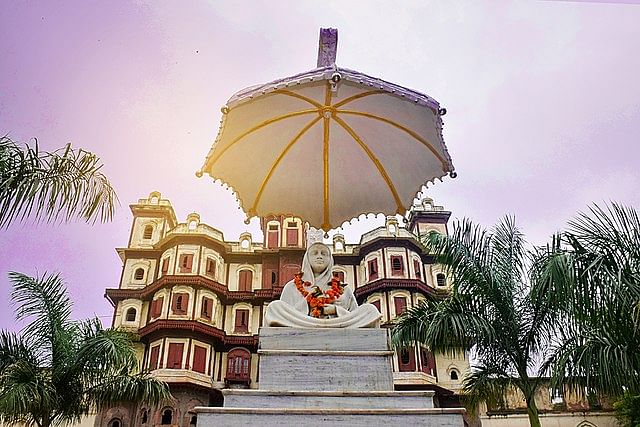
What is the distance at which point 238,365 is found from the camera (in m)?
24.3

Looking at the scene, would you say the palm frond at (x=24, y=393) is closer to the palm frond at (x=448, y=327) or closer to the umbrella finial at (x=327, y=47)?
the palm frond at (x=448, y=327)

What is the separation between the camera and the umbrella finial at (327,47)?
5.61 metres

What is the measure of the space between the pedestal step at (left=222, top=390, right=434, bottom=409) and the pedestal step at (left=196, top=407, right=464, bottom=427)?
0.63 feet

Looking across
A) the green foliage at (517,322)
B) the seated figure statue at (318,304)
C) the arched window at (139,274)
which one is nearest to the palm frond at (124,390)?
the green foliage at (517,322)

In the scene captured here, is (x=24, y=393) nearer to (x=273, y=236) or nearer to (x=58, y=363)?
(x=58, y=363)

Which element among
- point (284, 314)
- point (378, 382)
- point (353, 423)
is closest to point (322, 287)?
point (284, 314)

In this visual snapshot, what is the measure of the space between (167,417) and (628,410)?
52.9 ft

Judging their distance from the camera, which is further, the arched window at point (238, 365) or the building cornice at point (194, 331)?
the arched window at point (238, 365)

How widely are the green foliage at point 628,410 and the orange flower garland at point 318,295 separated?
1462 centimetres

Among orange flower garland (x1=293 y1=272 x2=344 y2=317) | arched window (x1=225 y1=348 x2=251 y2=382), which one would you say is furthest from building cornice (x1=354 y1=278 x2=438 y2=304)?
orange flower garland (x1=293 y1=272 x2=344 y2=317)

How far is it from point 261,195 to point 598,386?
5152mm

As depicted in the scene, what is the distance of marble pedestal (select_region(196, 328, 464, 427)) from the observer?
406 centimetres

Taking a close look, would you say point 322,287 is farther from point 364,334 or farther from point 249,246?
point 249,246

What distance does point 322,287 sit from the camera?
18.6 ft
